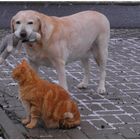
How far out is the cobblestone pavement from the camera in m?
5.89

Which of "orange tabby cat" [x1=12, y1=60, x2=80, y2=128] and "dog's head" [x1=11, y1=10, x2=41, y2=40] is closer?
"orange tabby cat" [x1=12, y1=60, x2=80, y2=128]

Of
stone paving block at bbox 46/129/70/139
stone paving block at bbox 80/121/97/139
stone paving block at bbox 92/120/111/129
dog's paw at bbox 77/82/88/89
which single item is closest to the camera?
stone paving block at bbox 46/129/70/139

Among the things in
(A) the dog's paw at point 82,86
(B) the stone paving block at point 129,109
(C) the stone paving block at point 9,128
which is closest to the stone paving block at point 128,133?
(B) the stone paving block at point 129,109

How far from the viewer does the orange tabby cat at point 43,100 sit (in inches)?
228

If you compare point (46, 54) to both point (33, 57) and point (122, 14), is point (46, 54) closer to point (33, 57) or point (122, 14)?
point (33, 57)

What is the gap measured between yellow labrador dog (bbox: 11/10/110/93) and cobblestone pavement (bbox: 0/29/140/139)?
1.12 ft

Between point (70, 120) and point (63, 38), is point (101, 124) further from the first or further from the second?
point (63, 38)

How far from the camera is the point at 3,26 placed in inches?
513

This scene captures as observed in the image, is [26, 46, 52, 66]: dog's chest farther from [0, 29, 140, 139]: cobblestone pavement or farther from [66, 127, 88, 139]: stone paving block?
[66, 127, 88, 139]: stone paving block

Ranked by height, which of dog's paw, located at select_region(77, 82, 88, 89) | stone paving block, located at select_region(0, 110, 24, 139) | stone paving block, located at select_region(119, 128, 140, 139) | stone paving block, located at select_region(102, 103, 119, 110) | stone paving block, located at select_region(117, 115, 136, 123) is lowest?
dog's paw, located at select_region(77, 82, 88, 89)

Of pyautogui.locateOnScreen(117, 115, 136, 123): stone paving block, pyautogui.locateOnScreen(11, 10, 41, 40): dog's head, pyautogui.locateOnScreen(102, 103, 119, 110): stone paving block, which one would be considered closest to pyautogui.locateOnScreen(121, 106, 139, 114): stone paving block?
pyautogui.locateOnScreen(102, 103, 119, 110): stone paving block

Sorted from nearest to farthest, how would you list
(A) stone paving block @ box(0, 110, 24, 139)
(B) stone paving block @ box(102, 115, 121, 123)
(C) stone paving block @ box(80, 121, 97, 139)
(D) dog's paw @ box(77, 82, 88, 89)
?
(A) stone paving block @ box(0, 110, 24, 139)
(C) stone paving block @ box(80, 121, 97, 139)
(B) stone paving block @ box(102, 115, 121, 123)
(D) dog's paw @ box(77, 82, 88, 89)

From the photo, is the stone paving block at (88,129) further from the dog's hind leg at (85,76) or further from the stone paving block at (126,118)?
the dog's hind leg at (85,76)

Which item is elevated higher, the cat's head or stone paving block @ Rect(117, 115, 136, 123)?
the cat's head
